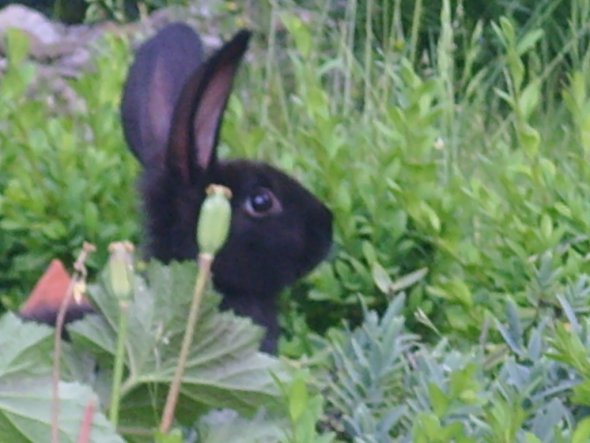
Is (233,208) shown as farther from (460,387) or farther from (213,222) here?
(213,222)

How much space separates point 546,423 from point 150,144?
1504 mm

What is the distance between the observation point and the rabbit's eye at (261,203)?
3.32 m

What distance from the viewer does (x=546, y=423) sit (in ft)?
6.92

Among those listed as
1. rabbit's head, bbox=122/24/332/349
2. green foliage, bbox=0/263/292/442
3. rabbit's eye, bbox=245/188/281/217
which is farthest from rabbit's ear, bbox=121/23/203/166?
green foliage, bbox=0/263/292/442

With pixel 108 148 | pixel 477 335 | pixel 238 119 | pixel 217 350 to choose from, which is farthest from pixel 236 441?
pixel 238 119

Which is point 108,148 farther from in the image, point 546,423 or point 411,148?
point 546,423

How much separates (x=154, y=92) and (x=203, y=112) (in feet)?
1.14

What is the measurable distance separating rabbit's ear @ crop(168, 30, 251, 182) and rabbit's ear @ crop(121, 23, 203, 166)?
128mm

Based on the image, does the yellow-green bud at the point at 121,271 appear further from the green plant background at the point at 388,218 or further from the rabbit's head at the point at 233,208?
the rabbit's head at the point at 233,208

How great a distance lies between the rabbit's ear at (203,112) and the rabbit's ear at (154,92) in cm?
13

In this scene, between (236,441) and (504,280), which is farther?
(504,280)

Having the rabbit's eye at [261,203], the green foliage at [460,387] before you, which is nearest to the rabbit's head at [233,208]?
the rabbit's eye at [261,203]

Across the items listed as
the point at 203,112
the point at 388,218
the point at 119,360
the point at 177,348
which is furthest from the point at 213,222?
the point at 388,218

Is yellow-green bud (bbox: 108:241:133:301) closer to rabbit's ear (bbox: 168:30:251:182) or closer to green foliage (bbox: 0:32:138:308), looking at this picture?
rabbit's ear (bbox: 168:30:251:182)
